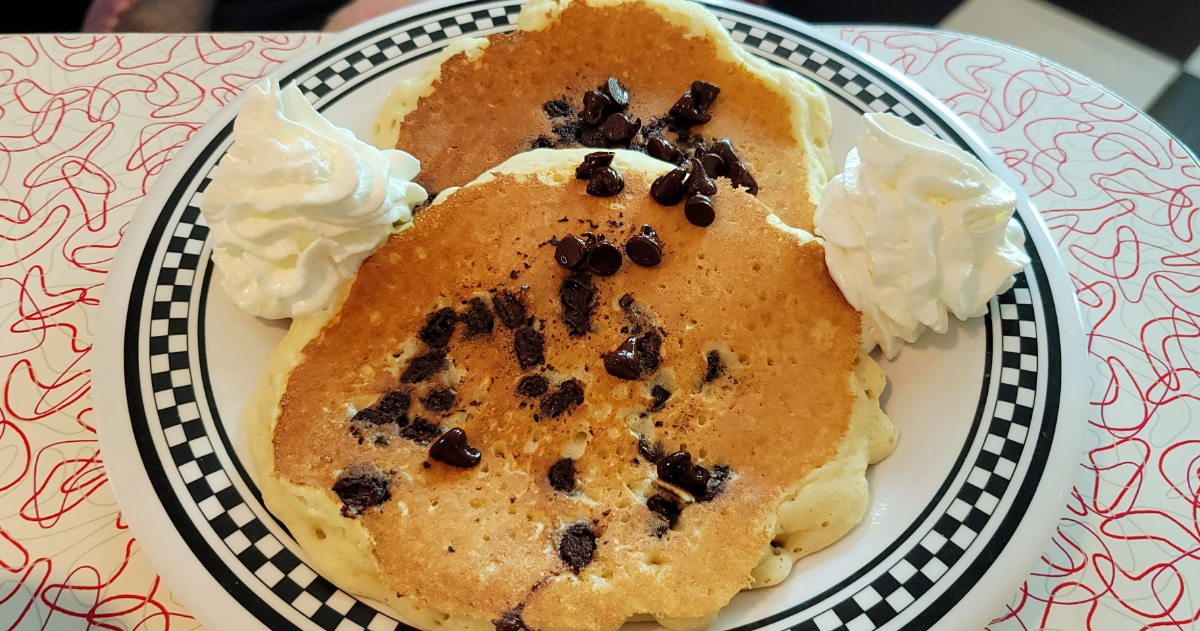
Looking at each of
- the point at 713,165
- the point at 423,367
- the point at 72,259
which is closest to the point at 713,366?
the point at 713,165

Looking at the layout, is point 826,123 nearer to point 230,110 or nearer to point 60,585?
point 230,110

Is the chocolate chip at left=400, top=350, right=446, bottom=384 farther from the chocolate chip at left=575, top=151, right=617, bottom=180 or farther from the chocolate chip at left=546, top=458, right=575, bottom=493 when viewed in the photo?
the chocolate chip at left=575, top=151, right=617, bottom=180

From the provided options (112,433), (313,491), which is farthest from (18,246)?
(313,491)

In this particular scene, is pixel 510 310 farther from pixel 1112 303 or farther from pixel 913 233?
pixel 1112 303

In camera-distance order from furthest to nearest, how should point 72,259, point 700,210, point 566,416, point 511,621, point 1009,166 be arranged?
point 1009,166 < point 72,259 < point 700,210 < point 566,416 < point 511,621

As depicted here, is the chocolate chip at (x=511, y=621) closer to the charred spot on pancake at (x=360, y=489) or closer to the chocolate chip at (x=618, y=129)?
the charred spot on pancake at (x=360, y=489)

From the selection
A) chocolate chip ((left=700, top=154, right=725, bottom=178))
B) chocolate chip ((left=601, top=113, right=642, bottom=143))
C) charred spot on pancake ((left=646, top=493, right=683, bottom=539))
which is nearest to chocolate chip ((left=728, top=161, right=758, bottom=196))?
chocolate chip ((left=700, top=154, right=725, bottom=178))

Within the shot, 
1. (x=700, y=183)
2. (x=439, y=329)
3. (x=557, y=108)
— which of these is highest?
(x=700, y=183)
